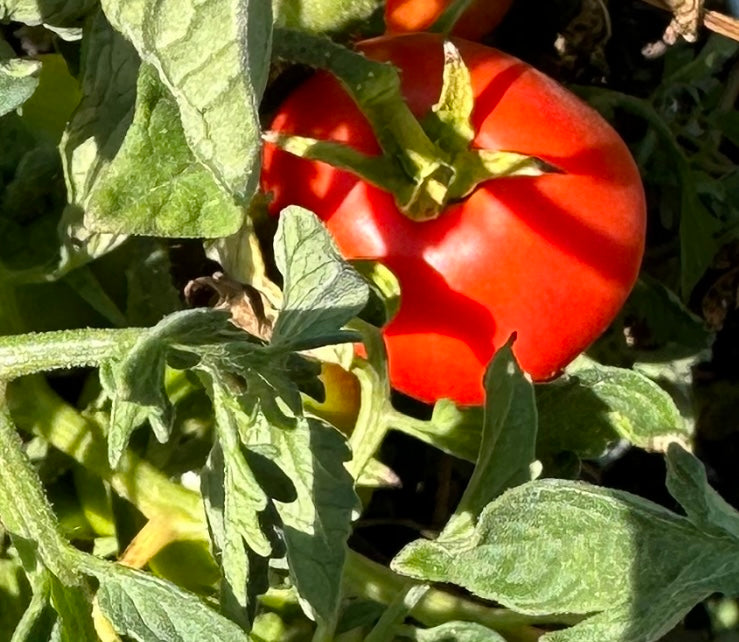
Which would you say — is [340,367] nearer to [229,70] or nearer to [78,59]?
[78,59]

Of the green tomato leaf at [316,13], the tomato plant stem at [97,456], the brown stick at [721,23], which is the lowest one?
the tomato plant stem at [97,456]

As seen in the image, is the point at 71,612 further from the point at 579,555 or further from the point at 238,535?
the point at 579,555

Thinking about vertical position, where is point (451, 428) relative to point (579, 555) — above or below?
below

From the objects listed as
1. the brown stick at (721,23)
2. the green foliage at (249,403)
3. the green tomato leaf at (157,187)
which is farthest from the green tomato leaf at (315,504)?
the brown stick at (721,23)

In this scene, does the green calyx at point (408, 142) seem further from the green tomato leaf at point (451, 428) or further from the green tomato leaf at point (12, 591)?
the green tomato leaf at point (12, 591)

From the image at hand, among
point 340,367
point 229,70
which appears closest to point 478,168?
point 340,367

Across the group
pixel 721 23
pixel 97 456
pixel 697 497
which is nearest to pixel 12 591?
pixel 97 456
